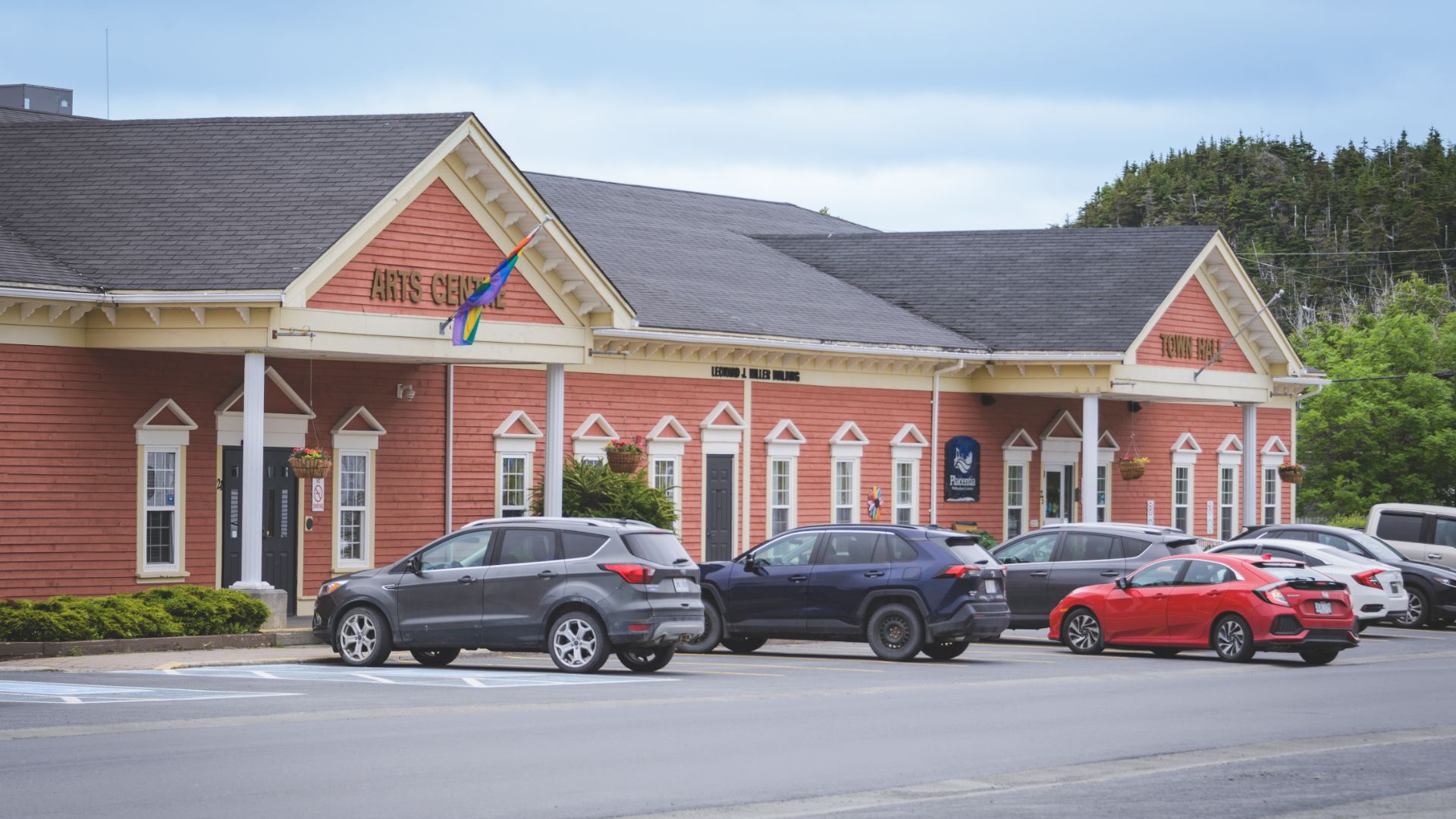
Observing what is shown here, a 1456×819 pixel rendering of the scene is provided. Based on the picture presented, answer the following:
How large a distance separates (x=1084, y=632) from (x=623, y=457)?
896 cm

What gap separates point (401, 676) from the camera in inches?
803

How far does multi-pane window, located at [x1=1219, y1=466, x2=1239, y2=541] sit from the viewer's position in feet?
157

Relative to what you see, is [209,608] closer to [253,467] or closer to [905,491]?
[253,467]

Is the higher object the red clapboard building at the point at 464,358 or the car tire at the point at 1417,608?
the red clapboard building at the point at 464,358

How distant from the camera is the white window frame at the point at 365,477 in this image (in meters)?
29.0

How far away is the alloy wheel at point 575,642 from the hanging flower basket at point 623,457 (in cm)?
1087

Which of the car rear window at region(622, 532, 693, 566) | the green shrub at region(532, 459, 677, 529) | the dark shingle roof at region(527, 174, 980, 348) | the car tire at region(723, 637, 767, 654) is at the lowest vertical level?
the car tire at region(723, 637, 767, 654)

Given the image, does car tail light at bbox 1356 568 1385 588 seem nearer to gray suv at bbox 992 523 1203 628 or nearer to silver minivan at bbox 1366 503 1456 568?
gray suv at bbox 992 523 1203 628

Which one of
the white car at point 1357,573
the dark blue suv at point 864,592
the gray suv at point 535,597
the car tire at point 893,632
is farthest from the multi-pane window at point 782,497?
the gray suv at point 535,597

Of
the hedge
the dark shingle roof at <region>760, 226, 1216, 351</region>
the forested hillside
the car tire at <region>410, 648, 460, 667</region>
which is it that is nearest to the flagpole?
the hedge

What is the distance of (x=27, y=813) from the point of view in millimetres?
11047

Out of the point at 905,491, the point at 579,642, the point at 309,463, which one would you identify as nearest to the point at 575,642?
the point at 579,642

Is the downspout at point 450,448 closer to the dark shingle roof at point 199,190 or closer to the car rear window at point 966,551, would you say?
the dark shingle roof at point 199,190

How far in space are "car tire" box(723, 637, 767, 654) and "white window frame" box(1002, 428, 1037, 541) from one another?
1670 centimetres
